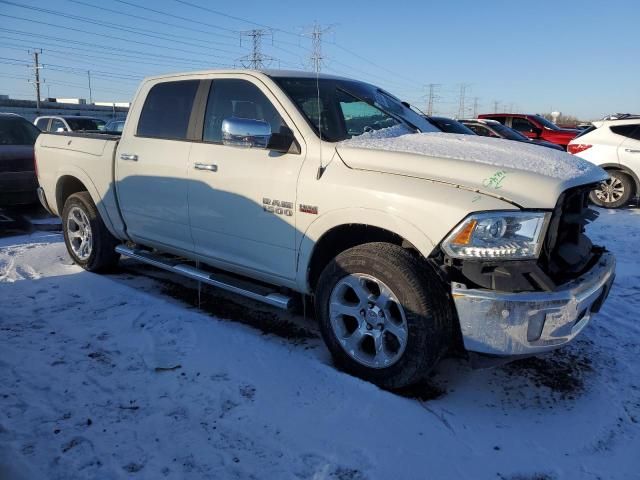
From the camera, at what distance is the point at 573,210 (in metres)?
3.11

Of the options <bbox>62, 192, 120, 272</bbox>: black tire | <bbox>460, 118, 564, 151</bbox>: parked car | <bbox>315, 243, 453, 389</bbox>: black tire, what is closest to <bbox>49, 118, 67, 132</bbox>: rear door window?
<bbox>62, 192, 120, 272</bbox>: black tire

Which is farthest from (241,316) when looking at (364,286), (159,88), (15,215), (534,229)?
(15,215)

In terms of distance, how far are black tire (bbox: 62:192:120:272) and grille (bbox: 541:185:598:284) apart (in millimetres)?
4137

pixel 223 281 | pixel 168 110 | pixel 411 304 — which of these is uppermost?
pixel 168 110

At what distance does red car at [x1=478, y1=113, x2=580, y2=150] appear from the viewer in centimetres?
1500

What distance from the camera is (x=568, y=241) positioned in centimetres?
311

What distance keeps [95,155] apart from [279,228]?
2494mm

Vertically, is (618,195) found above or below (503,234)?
below

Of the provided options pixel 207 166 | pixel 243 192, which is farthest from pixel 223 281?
pixel 207 166

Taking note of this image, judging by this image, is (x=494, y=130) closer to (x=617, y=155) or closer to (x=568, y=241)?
(x=617, y=155)

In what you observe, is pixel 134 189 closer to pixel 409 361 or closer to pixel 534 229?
pixel 409 361

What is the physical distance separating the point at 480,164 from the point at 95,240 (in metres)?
3.93

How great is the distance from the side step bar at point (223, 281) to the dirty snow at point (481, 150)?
1171 millimetres

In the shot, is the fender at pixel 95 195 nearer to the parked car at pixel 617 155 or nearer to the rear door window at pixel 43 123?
the parked car at pixel 617 155
